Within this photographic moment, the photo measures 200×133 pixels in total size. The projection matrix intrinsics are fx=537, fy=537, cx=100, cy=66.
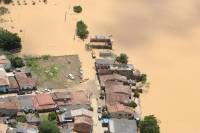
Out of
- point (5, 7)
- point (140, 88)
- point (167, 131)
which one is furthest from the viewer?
point (5, 7)

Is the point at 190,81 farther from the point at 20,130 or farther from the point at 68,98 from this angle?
the point at 20,130

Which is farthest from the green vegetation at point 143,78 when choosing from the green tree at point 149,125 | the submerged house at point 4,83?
the submerged house at point 4,83

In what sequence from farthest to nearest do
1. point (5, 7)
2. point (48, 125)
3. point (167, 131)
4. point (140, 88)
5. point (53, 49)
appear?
1. point (5, 7)
2. point (53, 49)
3. point (140, 88)
4. point (167, 131)
5. point (48, 125)

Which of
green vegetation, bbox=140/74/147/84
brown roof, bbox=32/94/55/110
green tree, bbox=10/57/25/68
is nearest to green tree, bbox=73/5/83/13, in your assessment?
green tree, bbox=10/57/25/68

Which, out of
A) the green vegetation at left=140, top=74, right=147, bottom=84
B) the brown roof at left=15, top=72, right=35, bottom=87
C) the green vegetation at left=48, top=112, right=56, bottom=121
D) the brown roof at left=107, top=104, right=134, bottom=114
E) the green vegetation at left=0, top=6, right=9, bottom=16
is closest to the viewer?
the green vegetation at left=48, top=112, right=56, bottom=121

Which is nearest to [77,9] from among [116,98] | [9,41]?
[9,41]

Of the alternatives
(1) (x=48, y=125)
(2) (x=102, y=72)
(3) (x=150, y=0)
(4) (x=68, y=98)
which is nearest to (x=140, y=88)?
(2) (x=102, y=72)

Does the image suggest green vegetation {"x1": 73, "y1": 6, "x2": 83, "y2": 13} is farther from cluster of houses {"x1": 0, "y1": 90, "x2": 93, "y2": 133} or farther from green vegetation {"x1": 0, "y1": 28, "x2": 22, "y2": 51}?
cluster of houses {"x1": 0, "y1": 90, "x2": 93, "y2": 133}

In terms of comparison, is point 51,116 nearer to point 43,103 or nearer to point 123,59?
point 43,103
